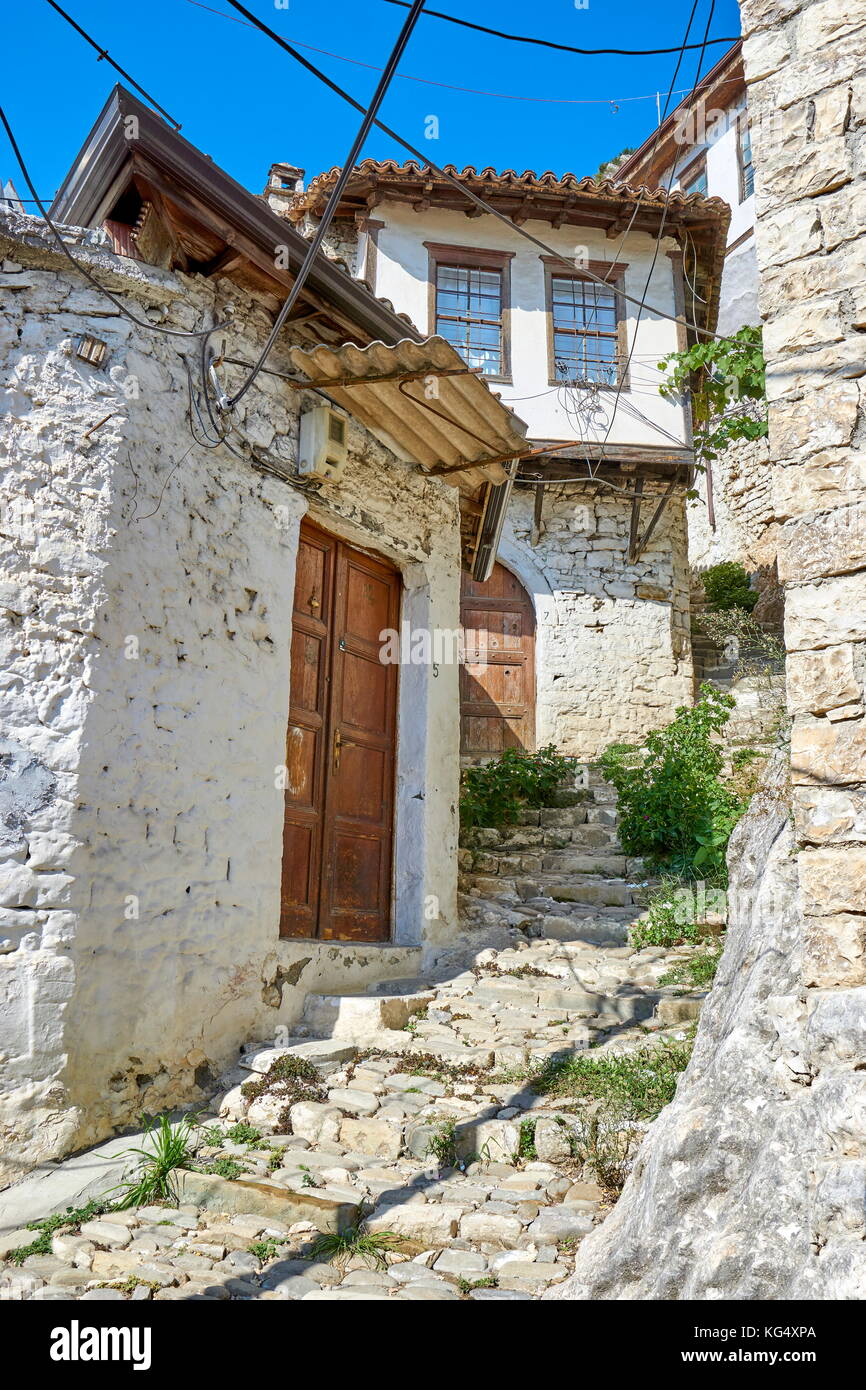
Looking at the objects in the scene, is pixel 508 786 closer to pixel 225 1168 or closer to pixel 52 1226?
pixel 225 1168

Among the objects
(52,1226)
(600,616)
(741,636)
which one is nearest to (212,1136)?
(52,1226)

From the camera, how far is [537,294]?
1148 centimetres

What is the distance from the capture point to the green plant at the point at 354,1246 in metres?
3.31

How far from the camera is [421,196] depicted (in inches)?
442

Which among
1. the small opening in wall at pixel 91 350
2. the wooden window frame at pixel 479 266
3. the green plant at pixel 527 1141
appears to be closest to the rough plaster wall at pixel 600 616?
the wooden window frame at pixel 479 266

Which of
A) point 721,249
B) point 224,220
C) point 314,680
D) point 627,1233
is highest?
point 721,249

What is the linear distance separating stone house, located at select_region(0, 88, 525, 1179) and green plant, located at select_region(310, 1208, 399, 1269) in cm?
122

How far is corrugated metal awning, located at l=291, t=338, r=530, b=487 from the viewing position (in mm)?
5387

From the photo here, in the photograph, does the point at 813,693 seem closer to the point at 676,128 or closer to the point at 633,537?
the point at 633,537

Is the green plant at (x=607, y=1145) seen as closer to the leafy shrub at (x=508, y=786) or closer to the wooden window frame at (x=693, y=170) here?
the leafy shrub at (x=508, y=786)

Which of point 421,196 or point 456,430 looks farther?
point 421,196

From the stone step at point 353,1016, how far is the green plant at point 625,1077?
0.95 m

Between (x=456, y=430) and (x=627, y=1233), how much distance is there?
4764mm
